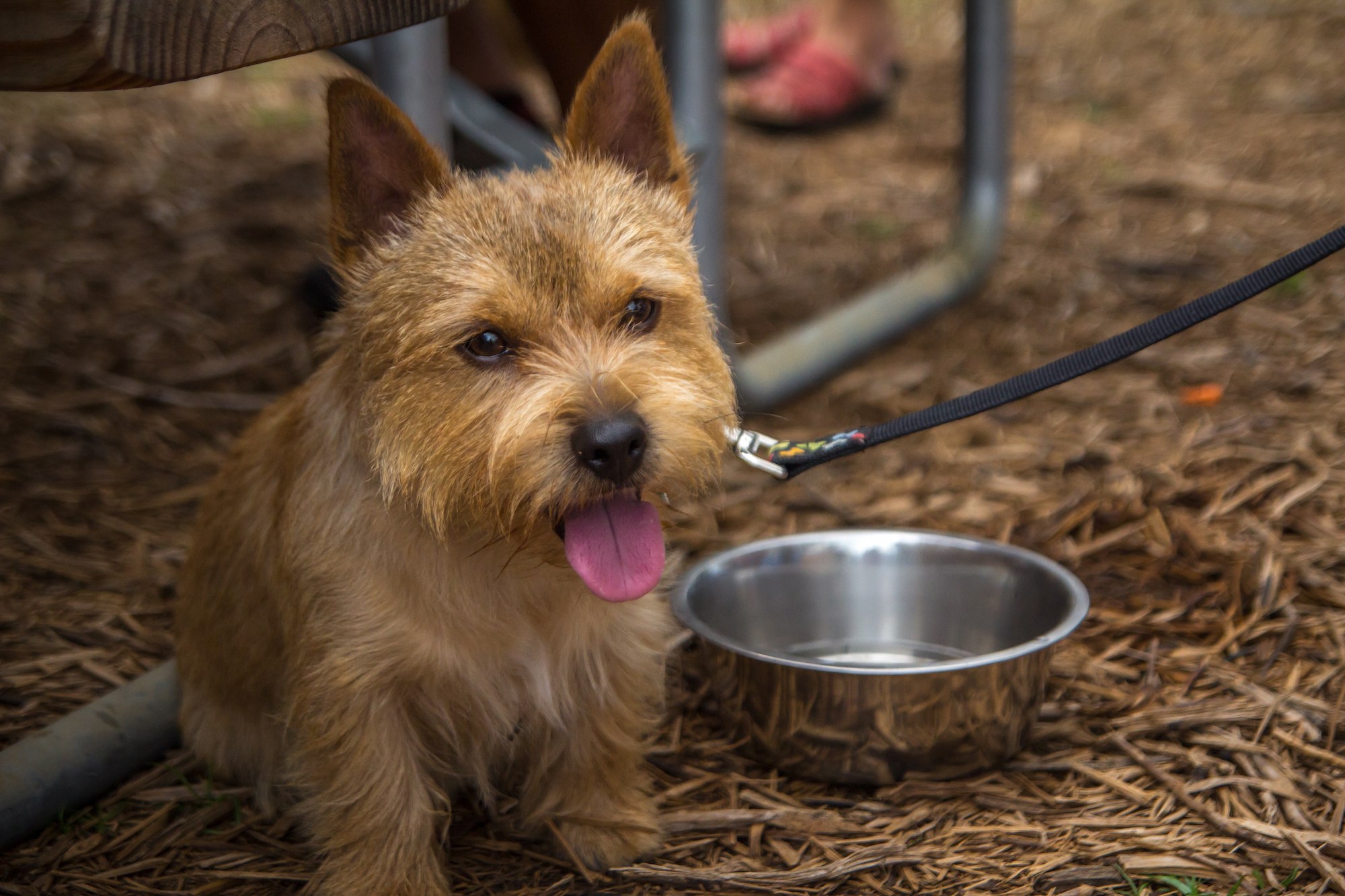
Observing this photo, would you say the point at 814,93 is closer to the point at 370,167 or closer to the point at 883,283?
the point at 883,283

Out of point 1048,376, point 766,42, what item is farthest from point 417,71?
point 766,42

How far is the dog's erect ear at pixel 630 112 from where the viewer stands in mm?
2387

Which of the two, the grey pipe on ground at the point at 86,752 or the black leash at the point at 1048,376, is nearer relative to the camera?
the black leash at the point at 1048,376

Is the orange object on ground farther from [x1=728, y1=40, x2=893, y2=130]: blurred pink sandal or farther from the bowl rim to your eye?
[x1=728, y1=40, x2=893, y2=130]: blurred pink sandal

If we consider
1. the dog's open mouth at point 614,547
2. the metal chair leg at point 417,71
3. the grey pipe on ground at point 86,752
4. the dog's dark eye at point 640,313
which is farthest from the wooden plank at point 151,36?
the grey pipe on ground at point 86,752

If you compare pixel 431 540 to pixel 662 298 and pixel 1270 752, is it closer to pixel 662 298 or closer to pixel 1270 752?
pixel 662 298

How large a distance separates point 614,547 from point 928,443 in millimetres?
2292

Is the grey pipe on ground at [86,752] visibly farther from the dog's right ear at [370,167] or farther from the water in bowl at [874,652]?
the water in bowl at [874,652]

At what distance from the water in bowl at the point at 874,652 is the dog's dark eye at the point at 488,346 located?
4.39ft

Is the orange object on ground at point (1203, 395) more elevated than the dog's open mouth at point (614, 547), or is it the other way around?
the dog's open mouth at point (614, 547)

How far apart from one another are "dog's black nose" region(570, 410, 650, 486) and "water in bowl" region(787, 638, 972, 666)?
125cm

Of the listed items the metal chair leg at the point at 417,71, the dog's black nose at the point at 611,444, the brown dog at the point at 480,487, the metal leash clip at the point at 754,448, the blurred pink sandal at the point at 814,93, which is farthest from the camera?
the blurred pink sandal at the point at 814,93

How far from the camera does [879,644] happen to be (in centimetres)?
326

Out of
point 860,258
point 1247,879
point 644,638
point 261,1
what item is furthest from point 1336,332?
point 261,1
